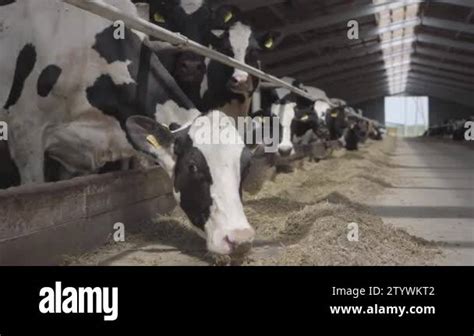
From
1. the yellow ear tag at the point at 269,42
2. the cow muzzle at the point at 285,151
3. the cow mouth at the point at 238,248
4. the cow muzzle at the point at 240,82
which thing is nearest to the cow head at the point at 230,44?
the cow muzzle at the point at 240,82

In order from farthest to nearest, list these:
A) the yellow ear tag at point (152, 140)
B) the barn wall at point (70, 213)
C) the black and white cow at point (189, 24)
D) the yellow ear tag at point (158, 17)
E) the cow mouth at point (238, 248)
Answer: the yellow ear tag at point (158, 17) → the black and white cow at point (189, 24) → the yellow ear tag at point (152, 140) → the cow mouth at point (238, 248) → the barn wall at point (70, 213)

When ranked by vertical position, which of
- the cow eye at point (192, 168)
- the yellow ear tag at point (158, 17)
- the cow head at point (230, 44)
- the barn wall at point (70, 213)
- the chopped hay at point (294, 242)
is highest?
the yellow ear tag at point (158, 17)

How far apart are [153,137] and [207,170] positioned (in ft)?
1.70

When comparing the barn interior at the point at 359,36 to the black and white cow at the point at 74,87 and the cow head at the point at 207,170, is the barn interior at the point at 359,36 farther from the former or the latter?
the cow head at the point at 207,170

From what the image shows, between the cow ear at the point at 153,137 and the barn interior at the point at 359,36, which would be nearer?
the cow ear at the point at 153,137

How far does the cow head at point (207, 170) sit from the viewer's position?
11.6 ft

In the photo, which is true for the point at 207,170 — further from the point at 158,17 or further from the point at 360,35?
the point at 360,35

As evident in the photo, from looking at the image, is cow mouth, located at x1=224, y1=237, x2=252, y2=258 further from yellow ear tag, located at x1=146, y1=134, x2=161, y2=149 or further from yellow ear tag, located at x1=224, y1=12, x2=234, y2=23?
yellow ear tag, located at x1=224, y1=12, x2=234, y2=23

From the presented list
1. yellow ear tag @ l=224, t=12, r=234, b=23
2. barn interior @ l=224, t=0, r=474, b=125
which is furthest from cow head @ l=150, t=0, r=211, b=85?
barn interior @ l=224, t=0, r=474, b=125

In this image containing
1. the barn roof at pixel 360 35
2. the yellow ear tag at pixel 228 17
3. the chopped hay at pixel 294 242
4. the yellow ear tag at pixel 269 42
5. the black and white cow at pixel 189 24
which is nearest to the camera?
the chopped hay at pixel 294 242

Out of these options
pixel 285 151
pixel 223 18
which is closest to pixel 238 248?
pixel 223 18

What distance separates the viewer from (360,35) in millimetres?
19094

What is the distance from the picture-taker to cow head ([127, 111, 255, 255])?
3.52 metres
